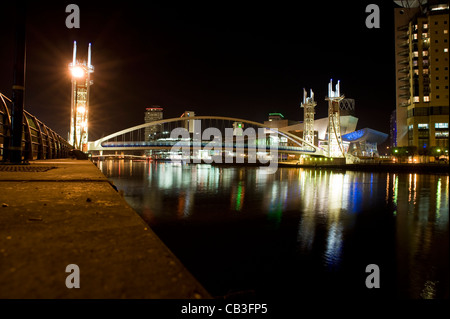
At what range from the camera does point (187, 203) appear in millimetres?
18016

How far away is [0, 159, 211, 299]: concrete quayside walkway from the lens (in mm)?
1602

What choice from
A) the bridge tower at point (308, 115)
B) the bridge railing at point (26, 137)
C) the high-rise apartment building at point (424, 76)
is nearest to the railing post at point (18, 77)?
the bridge railing at point (26, 137)

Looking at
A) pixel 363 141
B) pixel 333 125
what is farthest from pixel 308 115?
pixel 363 141

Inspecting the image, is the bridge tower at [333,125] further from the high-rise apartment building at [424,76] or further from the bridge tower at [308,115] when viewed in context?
the high-rise apartment building at [424,76]

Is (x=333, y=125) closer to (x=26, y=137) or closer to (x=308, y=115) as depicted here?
(x=308, y=115)

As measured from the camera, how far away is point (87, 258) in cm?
204

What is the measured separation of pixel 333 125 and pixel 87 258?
80.9 meters

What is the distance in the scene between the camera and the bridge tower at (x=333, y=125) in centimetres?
7650

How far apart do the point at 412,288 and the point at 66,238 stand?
22.0 ft

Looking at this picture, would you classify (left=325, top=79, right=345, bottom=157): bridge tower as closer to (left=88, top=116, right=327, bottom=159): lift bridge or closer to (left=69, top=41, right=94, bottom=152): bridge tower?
(left=88, top=116, right=327, bottom=159): lift bridge

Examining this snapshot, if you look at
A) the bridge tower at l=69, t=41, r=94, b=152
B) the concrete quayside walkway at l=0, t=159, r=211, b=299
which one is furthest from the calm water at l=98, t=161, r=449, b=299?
the bridge tower at l=69, t=41, r=94, b=152

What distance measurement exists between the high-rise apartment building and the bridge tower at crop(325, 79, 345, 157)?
49.9ft
